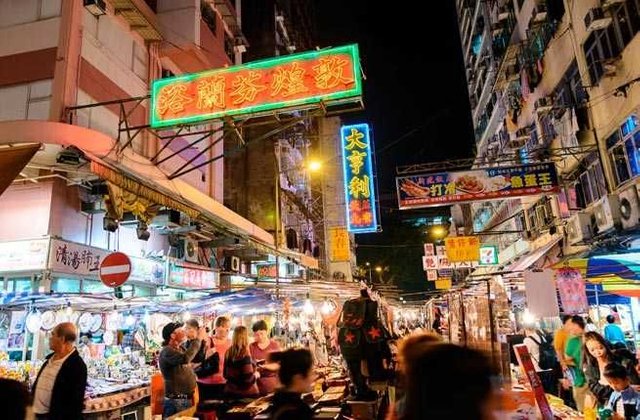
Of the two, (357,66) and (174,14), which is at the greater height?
(174,14)

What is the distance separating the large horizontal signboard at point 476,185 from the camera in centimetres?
1522

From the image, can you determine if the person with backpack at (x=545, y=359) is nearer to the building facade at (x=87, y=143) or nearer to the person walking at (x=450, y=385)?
the building facade at (x=87, y=143)

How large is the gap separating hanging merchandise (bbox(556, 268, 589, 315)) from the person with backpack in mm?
2450

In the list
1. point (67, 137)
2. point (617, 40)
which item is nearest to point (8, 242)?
point (67, 137)

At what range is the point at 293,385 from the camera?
362cm

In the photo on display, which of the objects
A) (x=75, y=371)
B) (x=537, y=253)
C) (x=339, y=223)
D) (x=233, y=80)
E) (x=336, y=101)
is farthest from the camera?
(x=339, y=223)

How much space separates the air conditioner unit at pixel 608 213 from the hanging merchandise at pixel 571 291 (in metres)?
4.07

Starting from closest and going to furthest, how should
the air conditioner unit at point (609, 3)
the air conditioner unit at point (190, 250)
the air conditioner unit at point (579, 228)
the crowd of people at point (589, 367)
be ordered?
the crowd of people at point (589, 367)
the air conditioner unit at point (609, 3)
the air conditioner unit at point (579, 228)
the air conditioner unit at point (190, 250)

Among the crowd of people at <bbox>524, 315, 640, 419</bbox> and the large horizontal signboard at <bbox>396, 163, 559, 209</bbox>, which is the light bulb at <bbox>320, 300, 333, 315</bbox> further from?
the crowd of people at <bbox>524, 315, 640, 419</bbox>

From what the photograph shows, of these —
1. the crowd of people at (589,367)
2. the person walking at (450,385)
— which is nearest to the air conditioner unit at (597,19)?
the crowd of people at (589,367)

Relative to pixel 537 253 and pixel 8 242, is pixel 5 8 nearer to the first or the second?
pixel 8 242

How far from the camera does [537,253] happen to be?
15.5m

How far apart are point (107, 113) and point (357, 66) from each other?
7.09m

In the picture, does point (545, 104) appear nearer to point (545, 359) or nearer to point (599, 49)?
point (599, 49)
